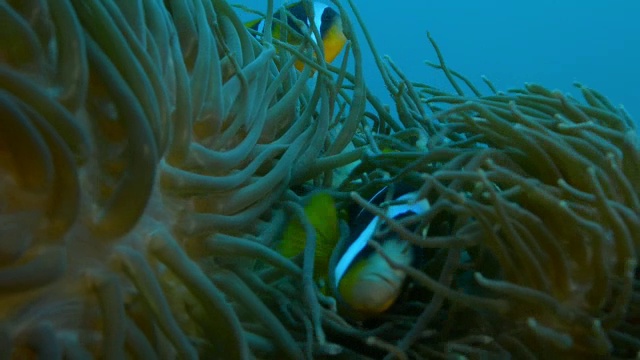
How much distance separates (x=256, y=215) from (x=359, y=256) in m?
0.23

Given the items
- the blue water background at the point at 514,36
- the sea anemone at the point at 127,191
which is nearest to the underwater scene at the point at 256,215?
the sea anemone at the point at 127,191

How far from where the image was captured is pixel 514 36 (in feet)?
126

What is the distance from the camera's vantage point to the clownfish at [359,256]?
99 cm

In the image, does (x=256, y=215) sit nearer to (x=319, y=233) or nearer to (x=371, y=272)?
(x=319, y=233)

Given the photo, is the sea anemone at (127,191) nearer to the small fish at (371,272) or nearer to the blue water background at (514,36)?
the small fish at (371,272)

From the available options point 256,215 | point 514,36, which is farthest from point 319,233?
point 514,36

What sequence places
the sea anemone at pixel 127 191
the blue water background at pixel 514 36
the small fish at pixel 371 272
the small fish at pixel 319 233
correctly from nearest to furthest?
1. the sea anemone at pixel 127 191
2. the small fish at pixel 371 272
3. the small fish at pixel 319 233
4. the blue water background at pixel 514 36

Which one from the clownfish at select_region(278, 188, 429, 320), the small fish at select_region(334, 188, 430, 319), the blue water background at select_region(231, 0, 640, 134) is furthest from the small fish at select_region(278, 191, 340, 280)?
the blue water background at select_region(231, 0, 640, 134)

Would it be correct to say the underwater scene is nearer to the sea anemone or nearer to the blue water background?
the sea anemone

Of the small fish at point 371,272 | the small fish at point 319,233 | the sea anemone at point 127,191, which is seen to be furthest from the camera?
the small fish at point 319,233

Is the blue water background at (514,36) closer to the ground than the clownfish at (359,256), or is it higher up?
higher up

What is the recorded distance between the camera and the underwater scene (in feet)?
2.55

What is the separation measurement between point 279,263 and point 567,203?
1.55 feet

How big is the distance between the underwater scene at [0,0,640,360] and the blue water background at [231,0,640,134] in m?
32.3
